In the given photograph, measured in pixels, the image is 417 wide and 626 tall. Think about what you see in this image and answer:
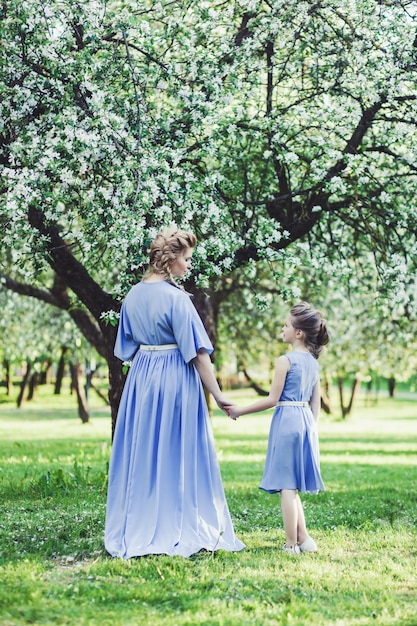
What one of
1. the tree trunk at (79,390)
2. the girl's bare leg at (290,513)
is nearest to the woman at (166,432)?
the girl's bare leg at (290,513)

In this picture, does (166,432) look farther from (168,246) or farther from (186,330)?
(168,246)

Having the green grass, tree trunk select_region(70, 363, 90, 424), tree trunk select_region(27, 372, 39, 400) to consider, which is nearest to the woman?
the green grass

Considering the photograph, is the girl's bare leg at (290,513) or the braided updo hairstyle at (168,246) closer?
the braided updo hairstyle at (168,246)

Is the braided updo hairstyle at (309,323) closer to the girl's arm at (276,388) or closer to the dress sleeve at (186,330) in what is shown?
the girl's arm at (276,388)

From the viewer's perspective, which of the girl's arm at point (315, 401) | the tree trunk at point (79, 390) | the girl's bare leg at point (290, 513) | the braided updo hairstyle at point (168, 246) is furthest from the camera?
the tree trunk at point (79, 390)

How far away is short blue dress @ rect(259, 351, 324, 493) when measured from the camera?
19.8 ft

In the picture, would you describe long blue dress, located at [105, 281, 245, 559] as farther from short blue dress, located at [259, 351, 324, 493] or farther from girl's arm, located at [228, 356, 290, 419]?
short blue dress, located at [259, 351, 324, 493]

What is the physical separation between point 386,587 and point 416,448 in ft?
55.7

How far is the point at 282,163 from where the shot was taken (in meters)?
9.14

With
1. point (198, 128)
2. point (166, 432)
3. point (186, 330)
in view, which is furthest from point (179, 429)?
point (198, 128)

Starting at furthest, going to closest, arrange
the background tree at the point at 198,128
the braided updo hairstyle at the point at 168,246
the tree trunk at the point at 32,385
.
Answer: the tree trunk at the point at 32,385
the background tree at the point at 198,128
the braided updo hairstyle at the point at 168,246

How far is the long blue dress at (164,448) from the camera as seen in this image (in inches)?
229

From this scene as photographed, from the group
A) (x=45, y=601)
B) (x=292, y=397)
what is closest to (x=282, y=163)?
(x=292, y=397)

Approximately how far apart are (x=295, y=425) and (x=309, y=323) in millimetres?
790
